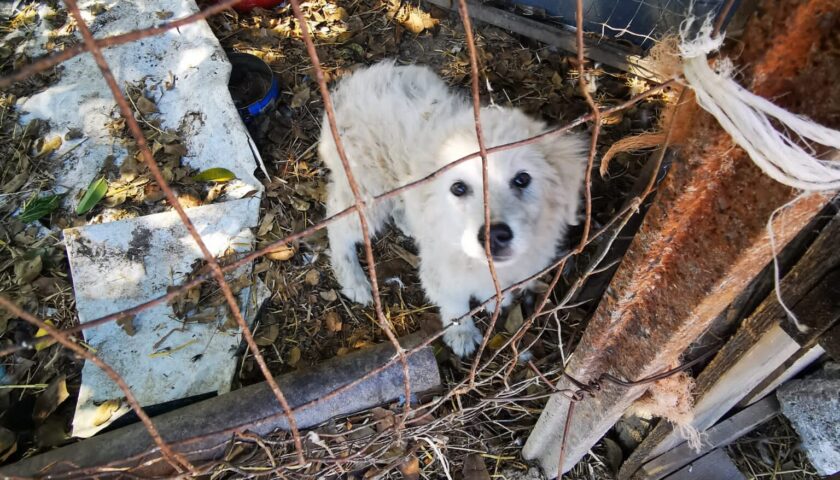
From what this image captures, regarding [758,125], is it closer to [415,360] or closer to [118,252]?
[415,360]

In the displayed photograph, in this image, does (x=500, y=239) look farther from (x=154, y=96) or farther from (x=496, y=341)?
(x=154, y=96)

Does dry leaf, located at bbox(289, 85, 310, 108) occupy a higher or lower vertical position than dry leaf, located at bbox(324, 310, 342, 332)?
higher

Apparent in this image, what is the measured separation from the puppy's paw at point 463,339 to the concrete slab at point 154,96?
4.70 feet

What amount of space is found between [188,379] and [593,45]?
9.66ft

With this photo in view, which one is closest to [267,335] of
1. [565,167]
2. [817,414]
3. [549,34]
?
[565,167]

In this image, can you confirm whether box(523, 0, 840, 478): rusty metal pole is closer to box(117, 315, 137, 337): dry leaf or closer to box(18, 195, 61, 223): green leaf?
box(117, 315, 137, 337): dry leaf

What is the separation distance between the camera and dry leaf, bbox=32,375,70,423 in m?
2.28

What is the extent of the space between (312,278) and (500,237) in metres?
1.42

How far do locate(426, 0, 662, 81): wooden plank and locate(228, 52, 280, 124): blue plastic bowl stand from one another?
4.18 ft

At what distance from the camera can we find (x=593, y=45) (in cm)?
311

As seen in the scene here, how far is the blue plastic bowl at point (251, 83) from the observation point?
130 inches

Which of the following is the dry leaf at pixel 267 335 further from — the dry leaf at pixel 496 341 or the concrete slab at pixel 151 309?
the dry leaf at pixel 496 341

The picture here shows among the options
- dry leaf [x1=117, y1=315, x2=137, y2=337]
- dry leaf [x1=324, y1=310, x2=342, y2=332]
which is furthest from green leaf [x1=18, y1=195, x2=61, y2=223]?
dry leaf [x1=324, y1=310, x2=342, y2=332]

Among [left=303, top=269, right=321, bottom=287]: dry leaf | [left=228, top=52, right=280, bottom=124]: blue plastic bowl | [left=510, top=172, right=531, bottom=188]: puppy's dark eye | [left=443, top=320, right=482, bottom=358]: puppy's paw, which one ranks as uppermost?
[left=228, top=52, right=280, bottom=124]: blue plastic bowl
